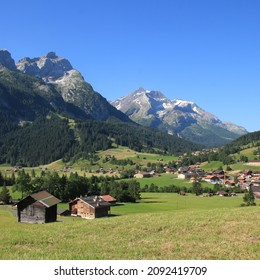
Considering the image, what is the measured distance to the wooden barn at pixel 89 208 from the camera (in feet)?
314

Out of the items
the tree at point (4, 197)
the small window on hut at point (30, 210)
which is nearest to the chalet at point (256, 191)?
the tree at point (4, 197)

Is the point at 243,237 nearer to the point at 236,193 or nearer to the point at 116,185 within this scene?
the point at 116,185

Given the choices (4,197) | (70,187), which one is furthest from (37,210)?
(4,197)

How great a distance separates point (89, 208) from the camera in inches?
3821

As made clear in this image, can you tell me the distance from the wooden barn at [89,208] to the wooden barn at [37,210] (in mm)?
15167

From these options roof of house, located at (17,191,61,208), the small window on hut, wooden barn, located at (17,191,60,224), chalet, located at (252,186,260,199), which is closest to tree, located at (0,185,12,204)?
roof of house, located at (17,191,61,208)

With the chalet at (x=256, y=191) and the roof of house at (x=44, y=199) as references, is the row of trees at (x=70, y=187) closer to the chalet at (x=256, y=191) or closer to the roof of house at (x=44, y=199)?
the roof of house at (x=44, y=199)

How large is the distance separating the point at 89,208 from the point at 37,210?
19217mm

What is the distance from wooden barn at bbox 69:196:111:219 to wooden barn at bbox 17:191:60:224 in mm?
15167

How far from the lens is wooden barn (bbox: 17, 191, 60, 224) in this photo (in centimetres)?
7975

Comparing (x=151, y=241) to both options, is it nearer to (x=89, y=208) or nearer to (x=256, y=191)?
(x=89, y=208)
